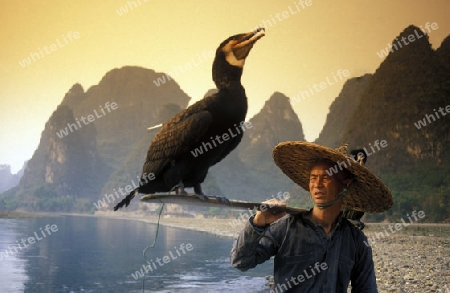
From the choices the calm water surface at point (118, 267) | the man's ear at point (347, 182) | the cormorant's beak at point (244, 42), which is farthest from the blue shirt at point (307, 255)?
the calm water surface at point (118, 267)

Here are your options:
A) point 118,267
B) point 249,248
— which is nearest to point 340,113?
point 118,267

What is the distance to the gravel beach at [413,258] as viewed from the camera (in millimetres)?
8648

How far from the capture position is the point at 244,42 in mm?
2025

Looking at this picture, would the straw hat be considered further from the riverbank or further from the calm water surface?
the calm water surface

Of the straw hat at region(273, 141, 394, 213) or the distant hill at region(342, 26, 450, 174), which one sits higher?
the straw hat at region(273, 141, 394, 213)

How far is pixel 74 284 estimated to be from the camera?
477 inches

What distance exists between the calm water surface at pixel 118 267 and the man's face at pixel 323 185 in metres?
9.01

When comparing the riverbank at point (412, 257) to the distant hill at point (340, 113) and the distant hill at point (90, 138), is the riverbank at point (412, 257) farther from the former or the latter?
the distant hill at point (90, 138)

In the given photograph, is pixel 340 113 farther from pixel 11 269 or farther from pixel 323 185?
pixel 323 185

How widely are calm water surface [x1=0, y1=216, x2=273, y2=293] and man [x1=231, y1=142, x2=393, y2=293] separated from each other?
351 inches

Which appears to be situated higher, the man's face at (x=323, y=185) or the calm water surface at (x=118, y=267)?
the man's face at (x=323, y=185)

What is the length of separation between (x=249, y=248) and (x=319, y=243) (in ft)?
0.75

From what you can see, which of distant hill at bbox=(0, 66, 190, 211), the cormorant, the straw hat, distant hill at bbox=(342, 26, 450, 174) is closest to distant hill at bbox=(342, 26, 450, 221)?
distant hill at bbox=(342, 26, 450, 174)

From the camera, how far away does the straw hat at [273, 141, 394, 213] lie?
1.54 meters
